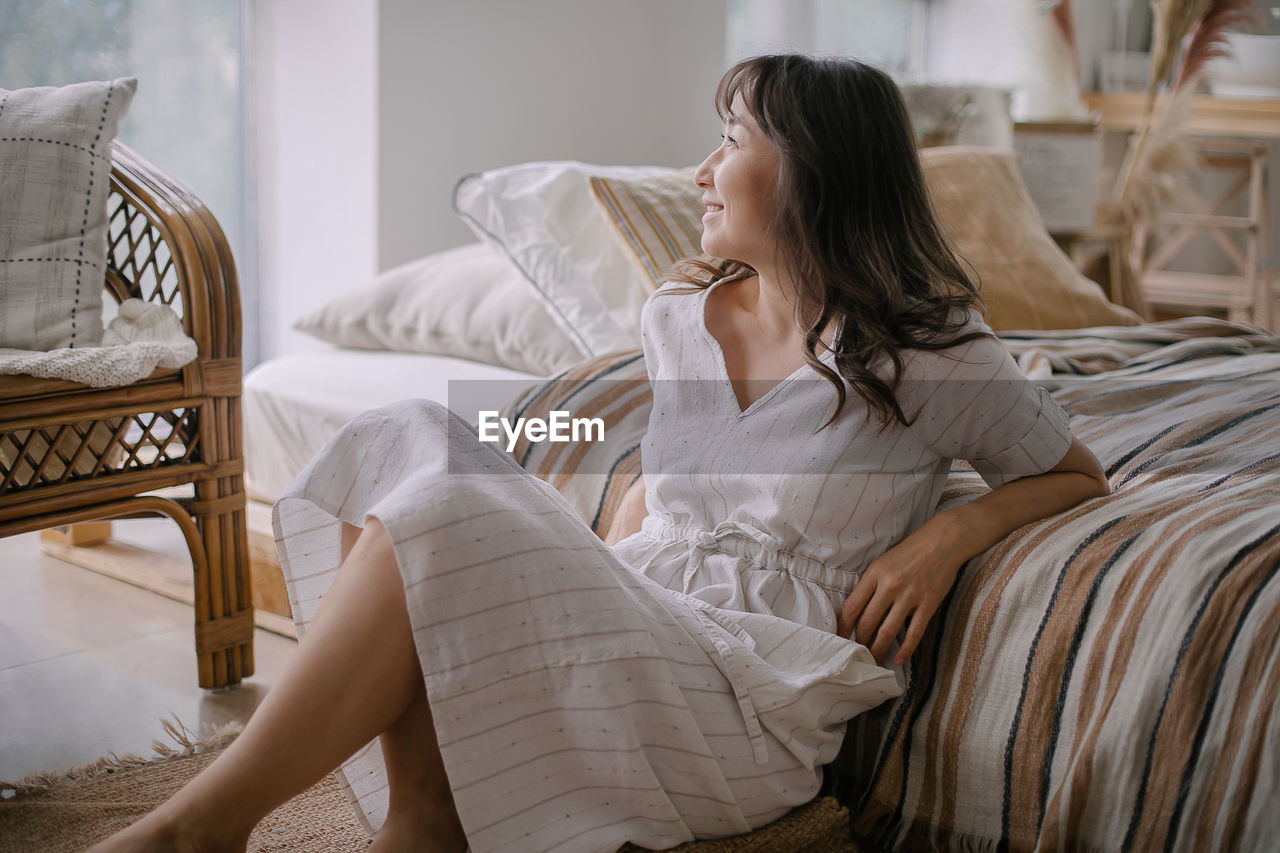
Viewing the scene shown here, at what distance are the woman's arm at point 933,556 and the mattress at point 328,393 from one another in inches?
38.5

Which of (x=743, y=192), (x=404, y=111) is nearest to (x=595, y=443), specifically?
(x=743, y=192)

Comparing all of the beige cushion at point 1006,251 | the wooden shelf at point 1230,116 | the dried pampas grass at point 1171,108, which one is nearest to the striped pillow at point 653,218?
the beige cushion at point 1006,251

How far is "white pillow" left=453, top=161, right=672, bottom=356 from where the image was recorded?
1963 millimetres

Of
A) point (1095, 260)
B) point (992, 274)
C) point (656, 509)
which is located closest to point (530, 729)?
point (656, 509)

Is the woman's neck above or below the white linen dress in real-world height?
above

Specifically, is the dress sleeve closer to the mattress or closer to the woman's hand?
the woman's hand

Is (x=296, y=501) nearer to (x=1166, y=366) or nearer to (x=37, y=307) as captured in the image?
(x=37, y=307)

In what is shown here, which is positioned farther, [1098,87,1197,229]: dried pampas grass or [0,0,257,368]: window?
[1098,87,1197,229]: dried pampas grass

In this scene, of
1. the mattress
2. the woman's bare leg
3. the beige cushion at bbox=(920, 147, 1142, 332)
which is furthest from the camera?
the beige cushion at bbox=(920, 147, 1142, 332)

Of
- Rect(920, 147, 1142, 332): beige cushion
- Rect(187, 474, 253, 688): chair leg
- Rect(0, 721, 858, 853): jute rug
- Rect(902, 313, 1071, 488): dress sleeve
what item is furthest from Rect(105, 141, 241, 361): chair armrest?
Rect(920, 147, 1142, 332): beige cushion

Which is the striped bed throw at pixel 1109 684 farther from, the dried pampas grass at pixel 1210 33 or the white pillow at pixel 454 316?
the dried pampas grass at pixel 1210 33

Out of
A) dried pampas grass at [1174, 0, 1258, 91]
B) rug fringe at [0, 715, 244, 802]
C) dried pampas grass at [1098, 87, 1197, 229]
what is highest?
dried pampas grass at [1174, 0, 1258, 91]

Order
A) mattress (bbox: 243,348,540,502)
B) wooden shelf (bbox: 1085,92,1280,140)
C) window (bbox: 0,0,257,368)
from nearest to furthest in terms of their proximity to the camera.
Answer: mattress (bbox: 243,348,540,502) < window (bbox: 0,0,257,368) < wooden shelf (bbox: 1085,92,1280,140)

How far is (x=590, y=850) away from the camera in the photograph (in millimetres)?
915
